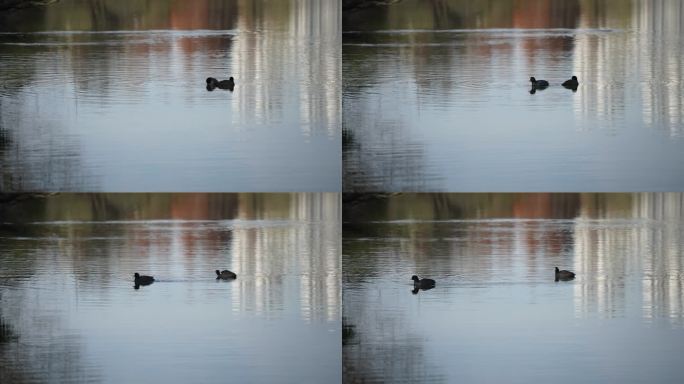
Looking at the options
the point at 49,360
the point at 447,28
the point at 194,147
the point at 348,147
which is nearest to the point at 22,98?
the point at 194,147

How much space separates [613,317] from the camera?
116 inches

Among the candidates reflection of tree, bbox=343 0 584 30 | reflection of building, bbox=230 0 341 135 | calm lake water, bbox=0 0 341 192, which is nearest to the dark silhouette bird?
calm lake water, bbox=0 0 341 192

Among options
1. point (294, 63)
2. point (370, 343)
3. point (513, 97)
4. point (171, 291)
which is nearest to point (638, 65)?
point (513, 97)

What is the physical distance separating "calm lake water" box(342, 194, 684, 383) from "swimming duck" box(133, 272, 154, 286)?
604mm

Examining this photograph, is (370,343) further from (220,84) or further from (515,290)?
(220,84)

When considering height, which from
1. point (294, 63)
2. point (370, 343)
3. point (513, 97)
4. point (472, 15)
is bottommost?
point (370, 343)

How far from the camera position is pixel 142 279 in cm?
297

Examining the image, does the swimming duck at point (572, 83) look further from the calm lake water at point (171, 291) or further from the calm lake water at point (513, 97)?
the calm lake water at point (171, 291)

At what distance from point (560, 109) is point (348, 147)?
66cm

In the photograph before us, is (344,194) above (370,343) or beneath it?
above

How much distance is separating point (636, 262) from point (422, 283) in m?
0.66

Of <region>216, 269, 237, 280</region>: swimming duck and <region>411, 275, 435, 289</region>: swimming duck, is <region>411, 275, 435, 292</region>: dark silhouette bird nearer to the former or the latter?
<region>411, 275, 435, 289</region>: swimming duck

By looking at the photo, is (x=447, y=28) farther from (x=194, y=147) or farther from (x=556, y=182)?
(x=194, y=147)

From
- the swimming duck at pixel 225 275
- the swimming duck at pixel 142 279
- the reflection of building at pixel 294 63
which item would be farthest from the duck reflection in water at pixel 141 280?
the reflection of building at pixel 294 63
